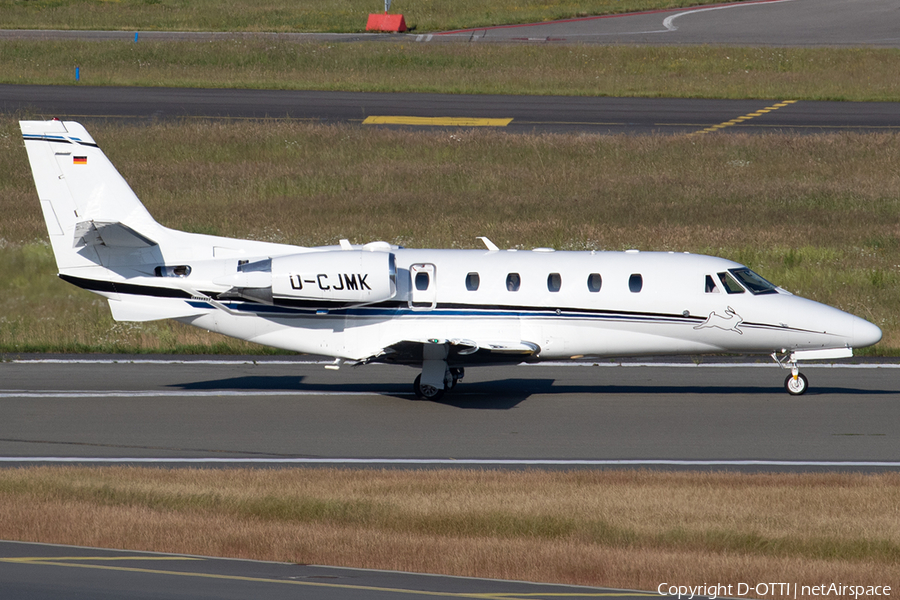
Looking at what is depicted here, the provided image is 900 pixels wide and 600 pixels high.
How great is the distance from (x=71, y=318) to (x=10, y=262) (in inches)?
103

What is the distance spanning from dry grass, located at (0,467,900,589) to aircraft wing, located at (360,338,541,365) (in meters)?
4.35

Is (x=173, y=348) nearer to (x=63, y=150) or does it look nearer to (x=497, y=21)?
(x=63, y=150)

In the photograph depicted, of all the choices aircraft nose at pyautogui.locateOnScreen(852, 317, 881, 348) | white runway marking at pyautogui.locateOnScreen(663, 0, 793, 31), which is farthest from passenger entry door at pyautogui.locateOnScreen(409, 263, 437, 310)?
white runway marking at pyautogui.locateOnScreen(663, 0, 793, 31)

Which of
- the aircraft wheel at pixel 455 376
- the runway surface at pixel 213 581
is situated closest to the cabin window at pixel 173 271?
the aircraft wheel at pixel 455 376

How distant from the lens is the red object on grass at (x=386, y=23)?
60.0m

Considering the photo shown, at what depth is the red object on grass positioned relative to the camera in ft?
197

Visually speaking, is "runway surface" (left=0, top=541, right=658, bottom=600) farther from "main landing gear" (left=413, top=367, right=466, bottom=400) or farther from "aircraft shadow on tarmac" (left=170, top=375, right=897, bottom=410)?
"aircraft shadow on tarmac" (left=170, top=375, right=897, bottom=410)

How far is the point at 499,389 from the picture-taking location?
21328 mm

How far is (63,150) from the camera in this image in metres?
19.5

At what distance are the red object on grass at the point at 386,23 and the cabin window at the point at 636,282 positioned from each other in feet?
142

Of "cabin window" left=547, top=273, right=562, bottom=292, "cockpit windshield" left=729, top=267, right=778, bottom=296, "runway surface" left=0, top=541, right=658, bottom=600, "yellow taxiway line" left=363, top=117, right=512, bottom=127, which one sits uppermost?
"yellow taxiway line" left=363, top=117, right=512, bottom=127

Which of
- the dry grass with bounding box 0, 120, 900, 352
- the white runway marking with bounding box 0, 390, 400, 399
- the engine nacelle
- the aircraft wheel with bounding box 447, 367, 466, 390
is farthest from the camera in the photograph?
the dry grass with bounding box 0, 120, 900, 352

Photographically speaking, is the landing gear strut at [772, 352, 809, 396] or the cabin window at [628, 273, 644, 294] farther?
the landing gear strut at [772, 352, 809, 396]

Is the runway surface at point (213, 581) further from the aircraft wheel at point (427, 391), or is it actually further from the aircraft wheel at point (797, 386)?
the aircraft wheel at point (797, 386)
